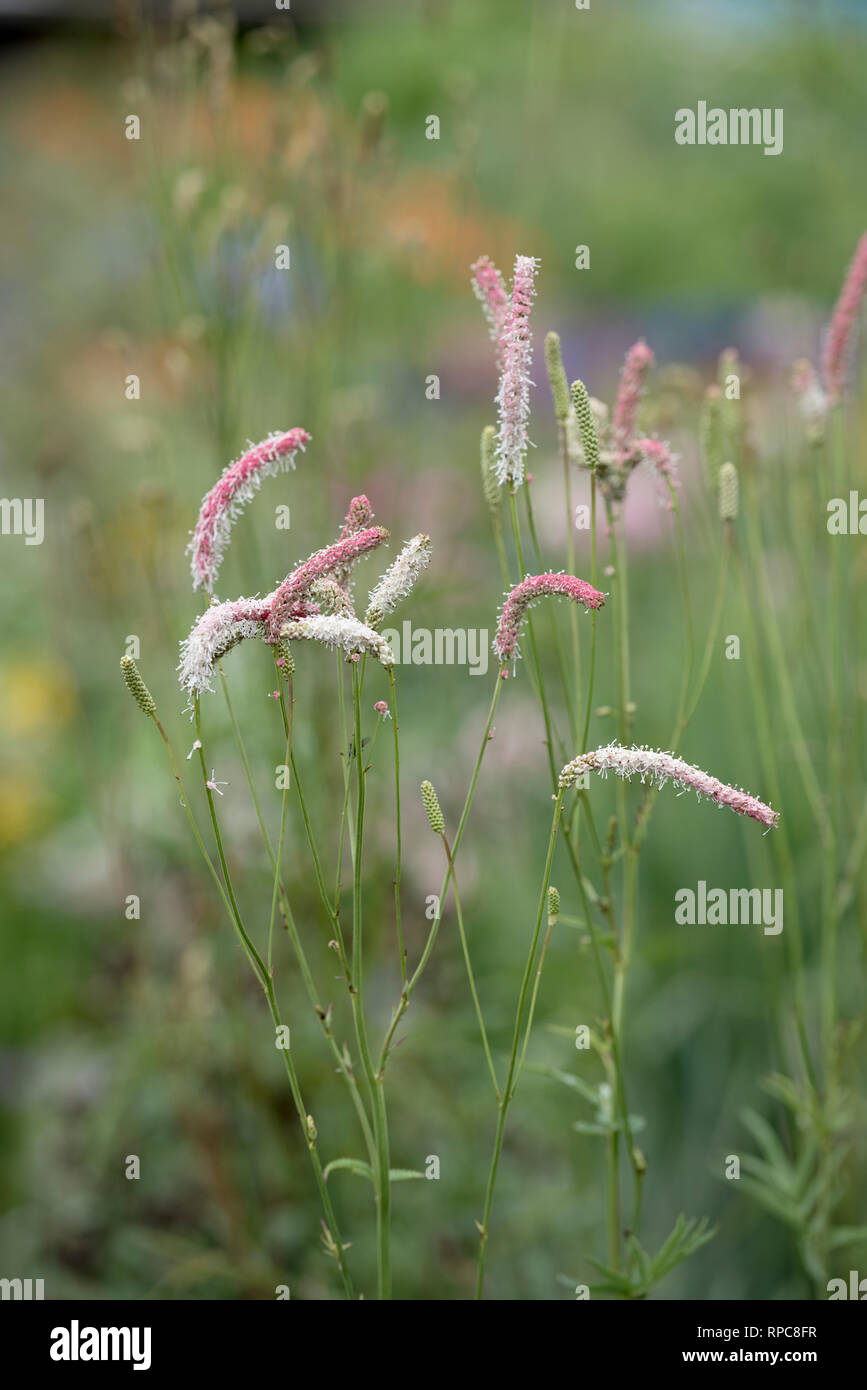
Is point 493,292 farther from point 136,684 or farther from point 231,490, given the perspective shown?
point 136,684

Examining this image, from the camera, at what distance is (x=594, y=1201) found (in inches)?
65.9

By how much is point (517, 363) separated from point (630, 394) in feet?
0.84

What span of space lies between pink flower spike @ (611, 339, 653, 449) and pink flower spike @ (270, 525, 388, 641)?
34 centimetres

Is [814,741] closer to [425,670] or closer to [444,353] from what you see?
[425,670]

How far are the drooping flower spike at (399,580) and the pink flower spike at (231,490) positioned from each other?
103 millimetres

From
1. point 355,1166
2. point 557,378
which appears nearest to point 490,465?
point 557,378

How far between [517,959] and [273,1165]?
497 mm

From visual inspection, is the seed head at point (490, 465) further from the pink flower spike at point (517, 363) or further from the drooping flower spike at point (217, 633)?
the drooping flower spike at point (217, 633)

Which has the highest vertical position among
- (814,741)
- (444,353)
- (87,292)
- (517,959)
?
(87,292)

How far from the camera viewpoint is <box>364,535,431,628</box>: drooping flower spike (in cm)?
83

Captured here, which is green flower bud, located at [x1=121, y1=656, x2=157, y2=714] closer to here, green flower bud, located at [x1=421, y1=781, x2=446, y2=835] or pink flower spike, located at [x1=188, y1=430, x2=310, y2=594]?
pink flower spike, located at [x1=188, y1=430, x2=310, y2=594]

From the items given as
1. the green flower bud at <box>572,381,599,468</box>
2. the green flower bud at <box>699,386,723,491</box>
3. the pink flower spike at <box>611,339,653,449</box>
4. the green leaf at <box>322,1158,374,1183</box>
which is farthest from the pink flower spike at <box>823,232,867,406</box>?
the green leaf at <box>322,1158,374,1183</box>

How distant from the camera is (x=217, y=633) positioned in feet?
2.63
